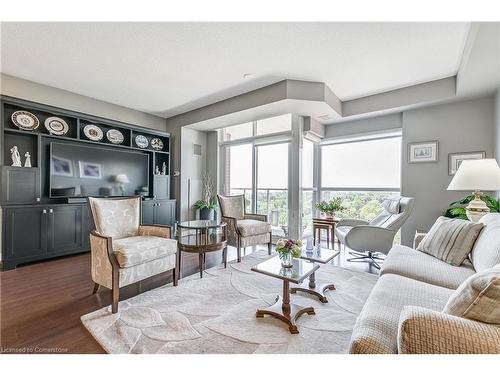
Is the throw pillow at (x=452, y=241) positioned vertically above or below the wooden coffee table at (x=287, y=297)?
above

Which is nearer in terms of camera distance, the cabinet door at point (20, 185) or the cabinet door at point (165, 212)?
the cabinet door at point (20, 185)

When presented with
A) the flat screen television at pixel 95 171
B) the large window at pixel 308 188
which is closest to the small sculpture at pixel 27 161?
the flat screen television at pixel 95 171

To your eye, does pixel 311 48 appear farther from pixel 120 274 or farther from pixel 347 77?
pixel 120 274

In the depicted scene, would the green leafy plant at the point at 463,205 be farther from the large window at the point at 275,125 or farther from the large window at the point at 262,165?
the large window at the point at 275,125

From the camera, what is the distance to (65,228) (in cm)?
338

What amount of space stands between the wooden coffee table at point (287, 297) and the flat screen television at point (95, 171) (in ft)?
10.8

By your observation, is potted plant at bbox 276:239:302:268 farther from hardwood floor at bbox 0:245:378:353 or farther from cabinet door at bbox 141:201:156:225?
cabinet door at bbox 141:201:156:225

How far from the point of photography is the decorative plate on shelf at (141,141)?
4.59m

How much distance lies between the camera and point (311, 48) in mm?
2547

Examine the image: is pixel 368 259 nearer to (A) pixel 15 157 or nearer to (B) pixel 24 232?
(B) pixel 24 232
